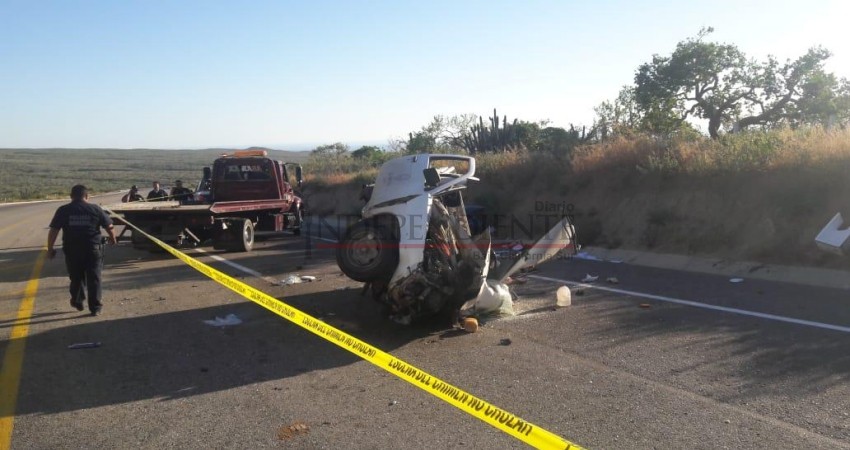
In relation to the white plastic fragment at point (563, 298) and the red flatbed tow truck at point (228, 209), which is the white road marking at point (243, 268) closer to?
the red flatbed tow truck at point (228, 209)

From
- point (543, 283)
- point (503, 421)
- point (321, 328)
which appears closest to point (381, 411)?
point (503, 421)

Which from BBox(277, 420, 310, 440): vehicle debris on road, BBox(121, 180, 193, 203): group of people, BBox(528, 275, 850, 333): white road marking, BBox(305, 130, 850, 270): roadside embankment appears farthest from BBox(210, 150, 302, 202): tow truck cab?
BBox(277, 420, 310, 440): vehicle debris on road

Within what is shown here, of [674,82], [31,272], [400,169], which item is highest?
[674,82]

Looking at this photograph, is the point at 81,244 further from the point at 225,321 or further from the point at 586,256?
the point at 586,256

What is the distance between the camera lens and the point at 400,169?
27.2 feet

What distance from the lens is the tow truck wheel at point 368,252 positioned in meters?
7.64

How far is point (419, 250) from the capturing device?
7.35 meters

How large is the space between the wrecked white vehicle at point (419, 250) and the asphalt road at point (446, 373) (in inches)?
13.6

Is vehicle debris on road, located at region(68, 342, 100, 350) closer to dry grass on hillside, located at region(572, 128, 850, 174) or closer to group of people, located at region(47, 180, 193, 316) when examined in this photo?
group of people, located at region(47, 180, 193, 316)

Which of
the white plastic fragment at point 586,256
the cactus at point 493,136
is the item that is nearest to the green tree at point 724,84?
the cactus at point 493,136

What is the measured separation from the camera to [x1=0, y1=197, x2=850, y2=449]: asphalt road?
470 centimetres

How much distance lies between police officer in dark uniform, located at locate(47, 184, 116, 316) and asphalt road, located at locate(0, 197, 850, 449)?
302 millimetres

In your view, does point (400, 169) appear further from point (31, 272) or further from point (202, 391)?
point (31, 272)

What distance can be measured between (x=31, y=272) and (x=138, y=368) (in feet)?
27.8
